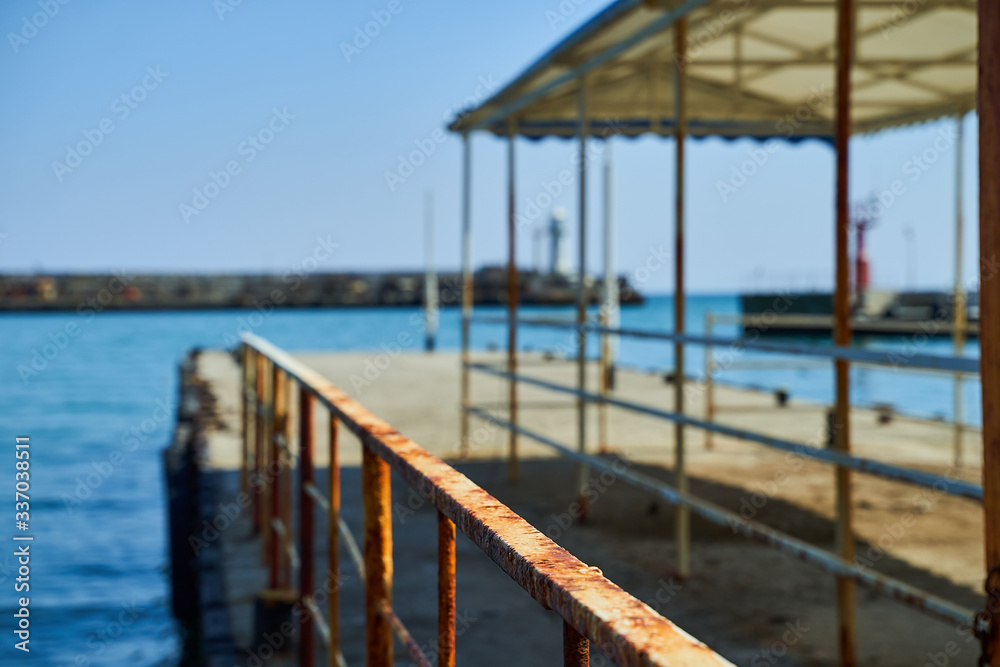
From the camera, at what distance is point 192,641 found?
5.52 meters

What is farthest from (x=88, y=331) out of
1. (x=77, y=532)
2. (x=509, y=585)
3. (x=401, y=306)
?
(x=509, y=585)

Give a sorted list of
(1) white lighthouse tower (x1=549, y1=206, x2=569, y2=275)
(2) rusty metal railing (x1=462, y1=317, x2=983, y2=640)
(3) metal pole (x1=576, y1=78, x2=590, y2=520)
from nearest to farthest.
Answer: (2) rusty metal railing (x1=462, y1=317, x2=983, y2=640), (3) metal pole (x1=576, y1=78, x2=590, y2=520), (1) white lighthouse tower (x1=549, y1=206, x2=569, y2=275)

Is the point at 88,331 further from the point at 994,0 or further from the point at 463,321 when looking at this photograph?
the point at 994,0

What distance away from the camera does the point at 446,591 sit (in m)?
1.56

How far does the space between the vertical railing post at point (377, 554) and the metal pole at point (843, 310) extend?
6.80 ft

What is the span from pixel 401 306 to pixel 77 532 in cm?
8939

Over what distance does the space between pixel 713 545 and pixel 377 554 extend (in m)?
3.75

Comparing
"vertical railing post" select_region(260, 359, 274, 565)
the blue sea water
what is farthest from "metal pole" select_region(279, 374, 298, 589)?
the blue sea water

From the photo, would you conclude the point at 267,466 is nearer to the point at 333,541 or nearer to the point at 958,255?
the point at 333,541

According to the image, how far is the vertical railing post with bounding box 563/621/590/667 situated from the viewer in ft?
3.11

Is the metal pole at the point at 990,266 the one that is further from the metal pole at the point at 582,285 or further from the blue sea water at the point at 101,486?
the blue sea water at the point at 101,486

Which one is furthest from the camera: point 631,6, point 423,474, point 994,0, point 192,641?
point 192,641

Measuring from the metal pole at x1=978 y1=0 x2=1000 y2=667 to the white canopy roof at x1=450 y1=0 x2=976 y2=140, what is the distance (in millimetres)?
2331

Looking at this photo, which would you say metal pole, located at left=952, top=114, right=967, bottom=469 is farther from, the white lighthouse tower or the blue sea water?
the white lighthouse tower
